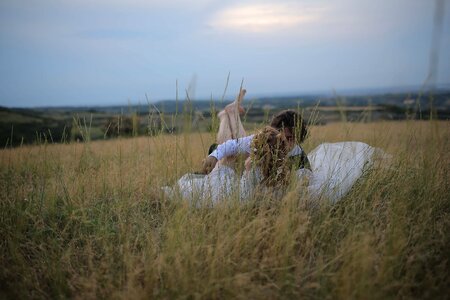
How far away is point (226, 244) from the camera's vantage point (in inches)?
70.7

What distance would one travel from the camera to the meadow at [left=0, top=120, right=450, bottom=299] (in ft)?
5.07

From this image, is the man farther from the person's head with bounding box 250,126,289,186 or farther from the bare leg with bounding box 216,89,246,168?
the bare leg with bounding box 216,89,246,168

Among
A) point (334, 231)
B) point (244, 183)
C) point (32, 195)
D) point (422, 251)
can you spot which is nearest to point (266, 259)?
point (334, 231)

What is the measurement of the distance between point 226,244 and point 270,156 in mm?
816

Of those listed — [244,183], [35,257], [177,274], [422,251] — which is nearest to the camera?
[177,274]

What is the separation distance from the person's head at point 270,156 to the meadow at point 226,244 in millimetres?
198

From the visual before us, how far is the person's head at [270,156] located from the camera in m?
2.24

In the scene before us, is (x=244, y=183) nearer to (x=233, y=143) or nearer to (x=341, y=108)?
(x=233, y=143)

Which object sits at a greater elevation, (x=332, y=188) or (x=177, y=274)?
(x=332, y=188)

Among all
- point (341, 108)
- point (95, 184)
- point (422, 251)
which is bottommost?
point (422, 251)

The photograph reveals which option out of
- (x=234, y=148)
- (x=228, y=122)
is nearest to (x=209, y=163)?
(x=234, y=148)

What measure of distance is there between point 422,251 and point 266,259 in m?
0.99

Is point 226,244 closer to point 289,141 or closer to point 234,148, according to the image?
point 234,148

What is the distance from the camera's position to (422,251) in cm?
183
